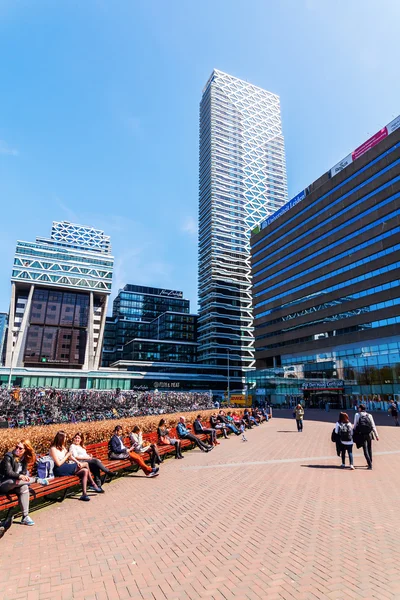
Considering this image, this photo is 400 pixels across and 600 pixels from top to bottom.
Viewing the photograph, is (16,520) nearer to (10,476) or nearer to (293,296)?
(10,476)

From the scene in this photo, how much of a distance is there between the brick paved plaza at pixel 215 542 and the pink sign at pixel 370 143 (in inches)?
2382

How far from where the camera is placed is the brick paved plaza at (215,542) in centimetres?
384

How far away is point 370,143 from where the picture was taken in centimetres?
5688

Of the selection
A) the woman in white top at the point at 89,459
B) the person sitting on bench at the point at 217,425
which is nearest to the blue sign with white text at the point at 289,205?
the person sitting on bench at the point at 217,425

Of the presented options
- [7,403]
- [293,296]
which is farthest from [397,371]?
[7,403]

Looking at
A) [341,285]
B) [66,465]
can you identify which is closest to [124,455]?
[66,465]

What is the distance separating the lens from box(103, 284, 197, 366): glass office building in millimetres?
102900

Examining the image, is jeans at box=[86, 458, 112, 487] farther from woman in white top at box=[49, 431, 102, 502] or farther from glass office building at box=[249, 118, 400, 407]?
glass office building at box=[249, 118, 400, 407]

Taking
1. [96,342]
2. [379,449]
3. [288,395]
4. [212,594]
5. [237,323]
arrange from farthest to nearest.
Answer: [237,323] < [96,342] < [288,395] < [379,449] < [212,594]

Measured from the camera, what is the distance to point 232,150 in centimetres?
13575

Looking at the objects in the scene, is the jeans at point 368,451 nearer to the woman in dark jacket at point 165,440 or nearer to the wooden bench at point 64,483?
the woman in dark jacket at point 165,440

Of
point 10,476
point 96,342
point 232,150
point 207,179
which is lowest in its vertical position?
point 10,476

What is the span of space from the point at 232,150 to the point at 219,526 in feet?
476

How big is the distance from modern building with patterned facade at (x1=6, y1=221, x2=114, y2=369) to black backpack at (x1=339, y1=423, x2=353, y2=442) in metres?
85.0
